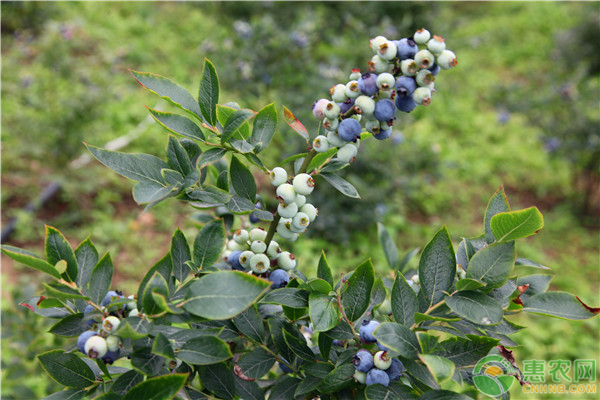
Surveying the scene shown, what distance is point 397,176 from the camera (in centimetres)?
354

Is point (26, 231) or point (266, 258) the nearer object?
point (266, 258)

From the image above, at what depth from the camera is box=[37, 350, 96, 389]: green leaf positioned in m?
0.61

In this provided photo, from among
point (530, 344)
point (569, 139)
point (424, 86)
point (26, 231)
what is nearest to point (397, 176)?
point (530, 344)

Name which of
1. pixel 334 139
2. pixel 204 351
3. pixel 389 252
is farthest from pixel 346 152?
pixel 389 252

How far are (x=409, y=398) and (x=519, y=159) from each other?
4.67m

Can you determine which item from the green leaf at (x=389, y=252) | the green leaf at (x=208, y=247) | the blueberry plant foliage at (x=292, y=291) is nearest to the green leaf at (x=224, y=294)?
the blueberry plant foliage at (x=292, y=291)

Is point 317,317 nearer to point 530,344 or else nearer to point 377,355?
point 377,355

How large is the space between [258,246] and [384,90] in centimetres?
29

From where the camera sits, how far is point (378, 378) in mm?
595

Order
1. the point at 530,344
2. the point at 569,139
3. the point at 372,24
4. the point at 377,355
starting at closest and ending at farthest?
the point at 377,355 < the point at 530,344 < the point at 569,139 < the point at 372,24

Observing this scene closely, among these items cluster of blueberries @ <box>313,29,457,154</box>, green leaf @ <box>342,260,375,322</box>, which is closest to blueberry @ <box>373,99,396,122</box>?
cluster of blueberries @ <box>313,29,457,154</box>

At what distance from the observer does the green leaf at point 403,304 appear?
0.64 meters

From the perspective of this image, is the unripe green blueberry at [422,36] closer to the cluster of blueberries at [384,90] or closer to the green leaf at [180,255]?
the cluster of blueberries at [384,90]

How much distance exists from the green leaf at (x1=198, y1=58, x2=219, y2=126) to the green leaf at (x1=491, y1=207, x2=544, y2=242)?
16.4 inches
